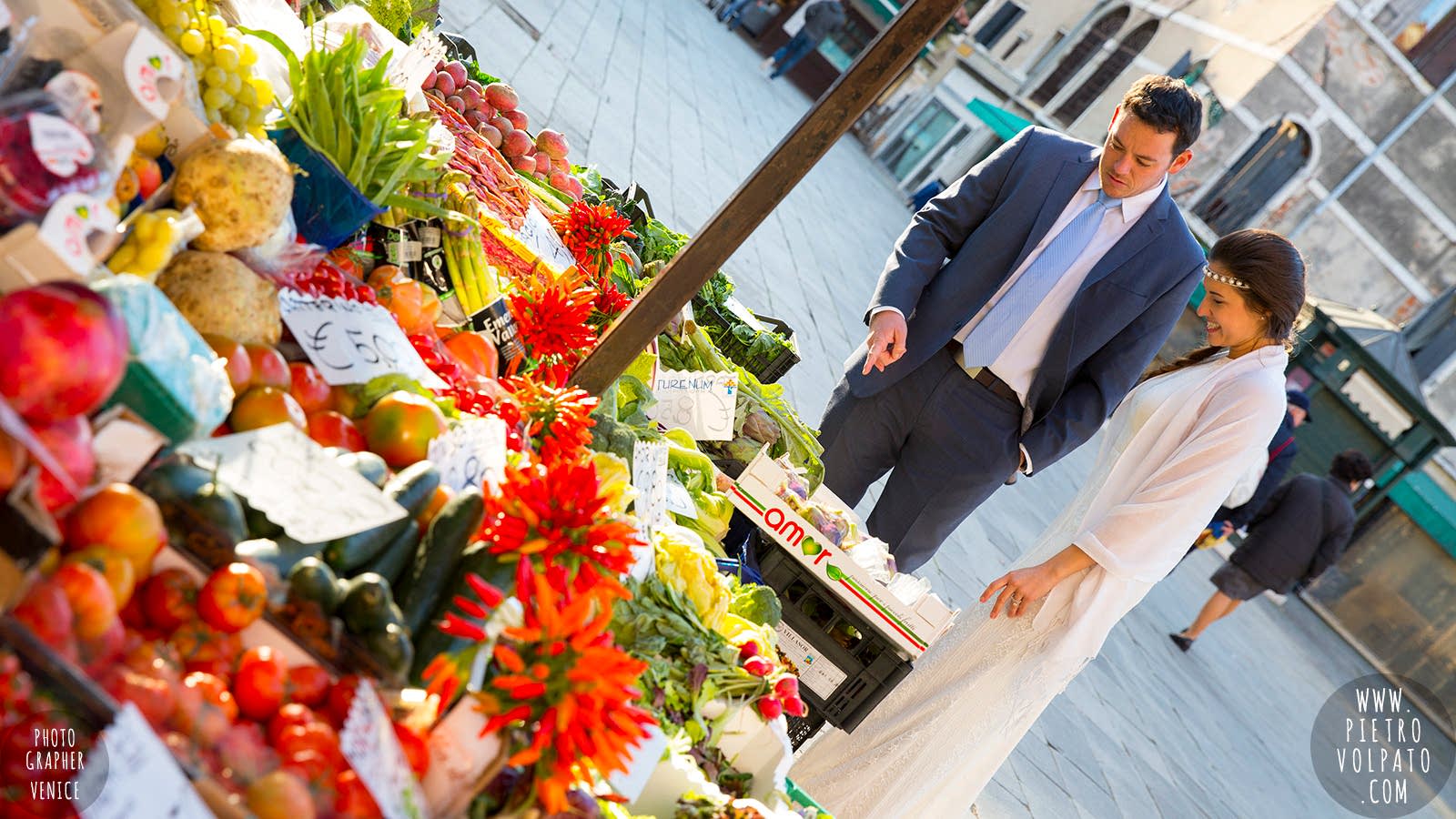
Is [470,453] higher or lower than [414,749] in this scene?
higher

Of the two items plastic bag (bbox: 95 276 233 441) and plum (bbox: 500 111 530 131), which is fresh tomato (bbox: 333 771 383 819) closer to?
plastic bag (bbox: 95 276 233 441)

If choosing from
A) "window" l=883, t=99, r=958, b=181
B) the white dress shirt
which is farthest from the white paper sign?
"window" l=883, t=99, r=958, b=181

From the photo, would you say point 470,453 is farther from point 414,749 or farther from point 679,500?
point 679,500

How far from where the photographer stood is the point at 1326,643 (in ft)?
43.2

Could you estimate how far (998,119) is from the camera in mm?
20438

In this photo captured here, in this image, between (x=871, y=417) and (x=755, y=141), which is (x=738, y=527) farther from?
(x=755, y=141)

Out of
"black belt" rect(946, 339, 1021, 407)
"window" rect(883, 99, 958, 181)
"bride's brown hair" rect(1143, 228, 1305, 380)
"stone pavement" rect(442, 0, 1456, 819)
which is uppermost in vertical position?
"window" rect(883, 99, 958, 181)

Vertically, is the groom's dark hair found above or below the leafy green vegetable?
above

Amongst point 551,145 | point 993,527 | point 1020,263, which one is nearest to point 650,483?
point 1020,263

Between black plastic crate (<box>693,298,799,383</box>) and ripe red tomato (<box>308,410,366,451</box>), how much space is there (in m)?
2.28

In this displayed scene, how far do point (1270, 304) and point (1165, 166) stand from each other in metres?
0.52

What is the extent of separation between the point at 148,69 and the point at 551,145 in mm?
2618

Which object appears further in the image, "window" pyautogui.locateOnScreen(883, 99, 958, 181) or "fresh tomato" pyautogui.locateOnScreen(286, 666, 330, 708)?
"window" pyautogui.locateOnScreen(883, 99, 958, 181)

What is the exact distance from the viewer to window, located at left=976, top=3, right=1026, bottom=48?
25.9 m
